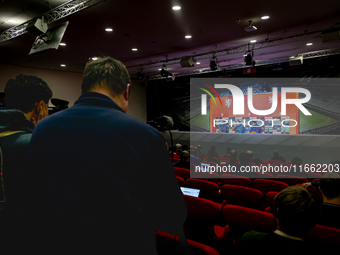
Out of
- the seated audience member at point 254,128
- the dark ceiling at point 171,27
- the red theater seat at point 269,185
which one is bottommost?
the red theater seat at point 269,185

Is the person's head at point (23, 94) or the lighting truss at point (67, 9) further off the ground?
the lighting truss at point (67, 9)

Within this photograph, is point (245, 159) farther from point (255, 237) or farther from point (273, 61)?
point (273, 61)

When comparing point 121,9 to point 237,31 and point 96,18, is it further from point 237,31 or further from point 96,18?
point 237,31

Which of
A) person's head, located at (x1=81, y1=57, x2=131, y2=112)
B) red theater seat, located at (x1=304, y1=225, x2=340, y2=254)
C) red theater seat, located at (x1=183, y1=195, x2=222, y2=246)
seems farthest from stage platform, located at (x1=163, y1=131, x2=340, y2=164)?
person's head, located at (x1=81, y1=57, x2=131, y2=112)

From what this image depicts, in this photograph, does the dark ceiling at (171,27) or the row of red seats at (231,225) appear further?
the dark ceiling at (171,27)

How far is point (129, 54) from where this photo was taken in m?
8.92

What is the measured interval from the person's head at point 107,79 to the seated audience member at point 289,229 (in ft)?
4.39

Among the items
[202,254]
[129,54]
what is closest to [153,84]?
[129,54]

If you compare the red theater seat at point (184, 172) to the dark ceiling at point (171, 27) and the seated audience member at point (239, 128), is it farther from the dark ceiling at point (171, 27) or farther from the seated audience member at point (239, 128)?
the seated audience member at point (239, 128)

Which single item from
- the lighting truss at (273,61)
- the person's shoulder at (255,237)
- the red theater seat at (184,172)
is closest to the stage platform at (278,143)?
the lighting truss at (273,61)

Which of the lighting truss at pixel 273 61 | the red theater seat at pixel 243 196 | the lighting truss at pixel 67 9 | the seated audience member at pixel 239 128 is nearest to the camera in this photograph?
the red theater seat at pixel 243 196

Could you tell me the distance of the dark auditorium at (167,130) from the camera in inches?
28.0

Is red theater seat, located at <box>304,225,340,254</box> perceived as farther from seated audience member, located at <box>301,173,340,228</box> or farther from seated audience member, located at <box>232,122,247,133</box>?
seated audience member, located at <box>232,122,247,133</box>

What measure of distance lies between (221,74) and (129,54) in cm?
566
